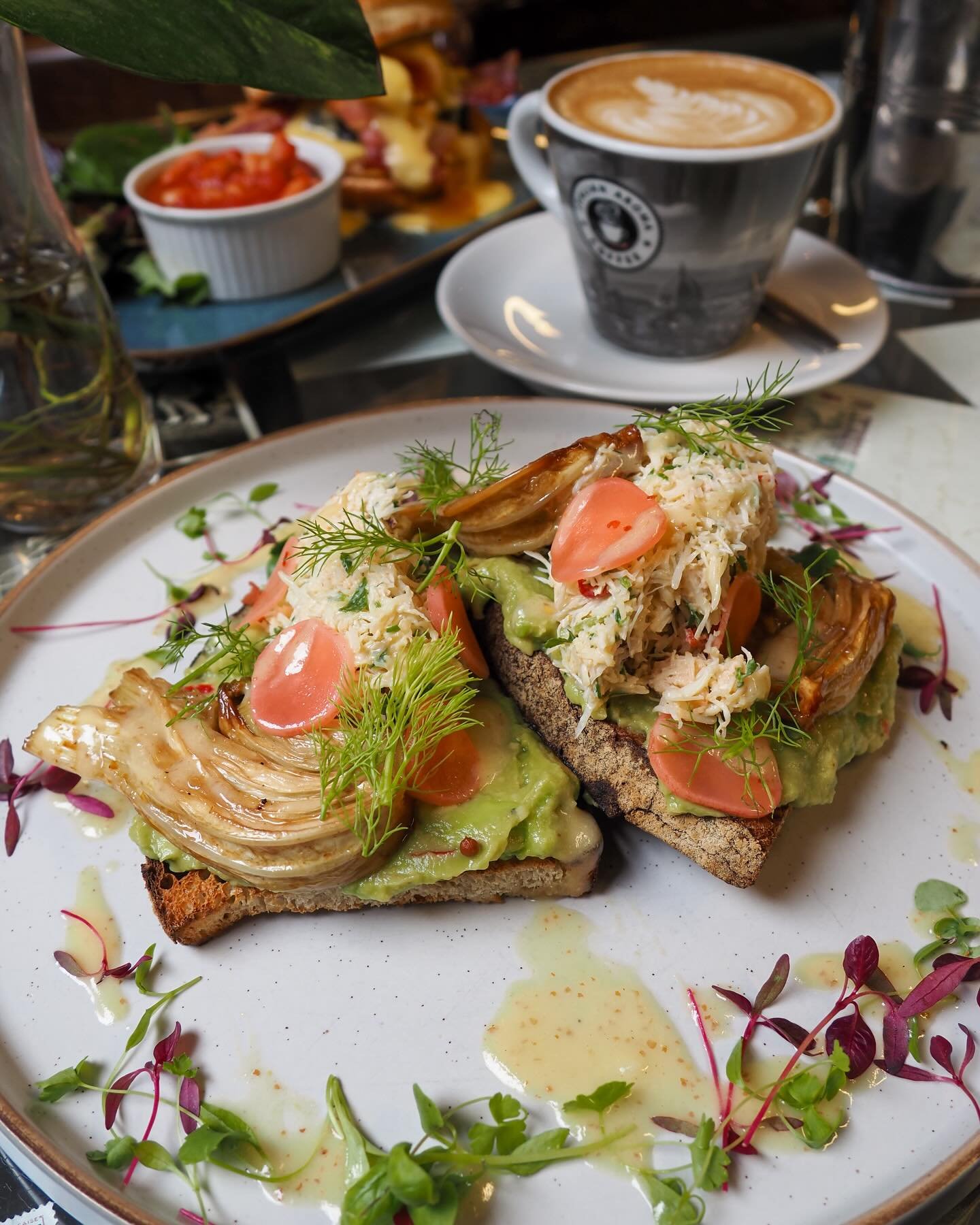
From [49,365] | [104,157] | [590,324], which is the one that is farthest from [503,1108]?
[104,157]

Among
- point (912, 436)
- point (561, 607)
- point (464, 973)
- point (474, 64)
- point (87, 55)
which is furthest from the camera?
point (474, 64)

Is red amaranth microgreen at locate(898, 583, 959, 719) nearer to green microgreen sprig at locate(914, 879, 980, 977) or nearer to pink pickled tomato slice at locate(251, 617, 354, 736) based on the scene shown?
green microgreen sprig at locate(914, 879, 980, 977)

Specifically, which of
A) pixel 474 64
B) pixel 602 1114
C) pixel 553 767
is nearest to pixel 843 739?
pixel 553 767

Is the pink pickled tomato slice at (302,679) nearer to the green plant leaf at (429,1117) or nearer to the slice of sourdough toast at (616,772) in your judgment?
the slice of sourdough toast at (616,772)

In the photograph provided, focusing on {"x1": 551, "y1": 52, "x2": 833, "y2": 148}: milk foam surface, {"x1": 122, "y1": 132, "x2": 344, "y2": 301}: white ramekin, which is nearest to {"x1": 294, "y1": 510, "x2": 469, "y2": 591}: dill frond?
{"x1": 551, "y1": 52, "x2": 833, "y2": 148}: milk foam surface

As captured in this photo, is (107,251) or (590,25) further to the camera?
(590,25)

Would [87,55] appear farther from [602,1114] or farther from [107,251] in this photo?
[107,251]

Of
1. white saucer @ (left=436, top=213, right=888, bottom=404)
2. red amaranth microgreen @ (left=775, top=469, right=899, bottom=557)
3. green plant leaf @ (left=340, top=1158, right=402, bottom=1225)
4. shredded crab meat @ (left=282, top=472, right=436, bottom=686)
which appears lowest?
green plant leaf @ (left=340, top=1158, right=402, bottom=1225)
